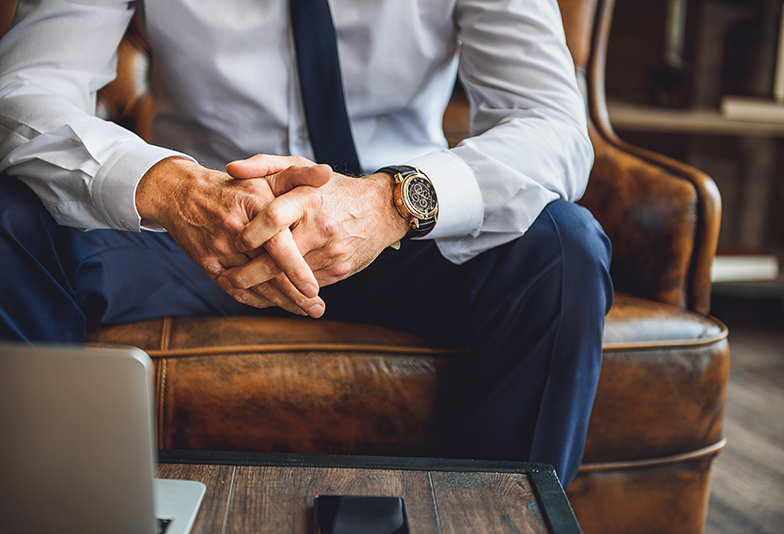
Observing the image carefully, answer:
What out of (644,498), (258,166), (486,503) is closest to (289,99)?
(258,166)

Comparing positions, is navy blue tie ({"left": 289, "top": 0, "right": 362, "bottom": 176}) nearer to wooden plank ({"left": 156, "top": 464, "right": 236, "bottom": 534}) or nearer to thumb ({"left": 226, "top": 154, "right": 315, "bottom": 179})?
thumb ({"left": 226, "top": 154, "right": 315, "bottom": 179})

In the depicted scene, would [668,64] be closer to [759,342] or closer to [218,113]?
[759,342]

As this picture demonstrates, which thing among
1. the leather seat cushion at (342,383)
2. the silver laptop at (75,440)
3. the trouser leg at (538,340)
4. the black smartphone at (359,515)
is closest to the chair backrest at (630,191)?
the leather seat cushion at (342,383)

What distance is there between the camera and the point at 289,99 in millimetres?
971

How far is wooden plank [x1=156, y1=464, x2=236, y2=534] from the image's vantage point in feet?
1.38

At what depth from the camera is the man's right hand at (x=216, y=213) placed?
26.9 inches

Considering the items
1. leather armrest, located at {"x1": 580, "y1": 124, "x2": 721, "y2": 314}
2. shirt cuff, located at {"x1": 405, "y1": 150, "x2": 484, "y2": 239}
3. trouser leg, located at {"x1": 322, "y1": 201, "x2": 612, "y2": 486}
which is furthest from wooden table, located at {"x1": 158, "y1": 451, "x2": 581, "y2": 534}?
leather armrest, located at {"x1": 580, "y1": 124, "x2": 721, "y2": 314}

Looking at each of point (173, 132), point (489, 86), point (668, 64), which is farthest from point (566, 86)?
point (668, 64)

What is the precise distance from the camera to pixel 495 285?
79 centimetres

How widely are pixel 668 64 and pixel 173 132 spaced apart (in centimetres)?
164

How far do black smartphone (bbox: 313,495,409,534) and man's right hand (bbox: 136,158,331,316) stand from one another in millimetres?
301

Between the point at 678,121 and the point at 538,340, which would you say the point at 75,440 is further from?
the point at 678,121

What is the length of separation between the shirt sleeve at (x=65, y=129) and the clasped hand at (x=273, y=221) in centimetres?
4

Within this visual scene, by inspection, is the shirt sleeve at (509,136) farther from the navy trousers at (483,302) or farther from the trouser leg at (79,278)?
the trouser leg at (79,278)
